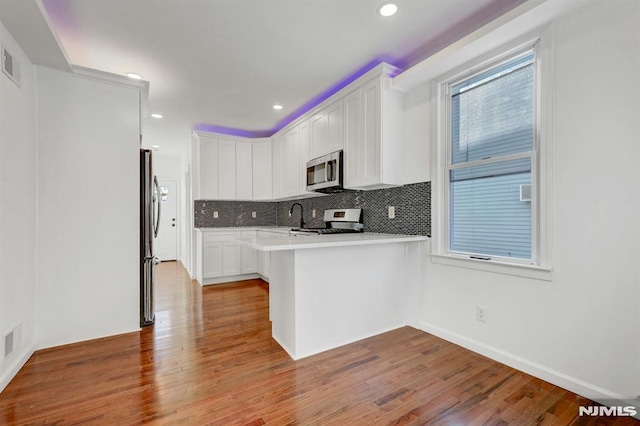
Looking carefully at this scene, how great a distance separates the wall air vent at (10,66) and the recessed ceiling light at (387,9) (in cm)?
248

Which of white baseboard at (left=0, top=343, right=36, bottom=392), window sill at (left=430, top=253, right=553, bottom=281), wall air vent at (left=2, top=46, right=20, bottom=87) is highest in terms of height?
wall air vent at (left=2, top=46, right=20, bottom=87)

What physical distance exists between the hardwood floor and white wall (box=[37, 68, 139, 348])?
0.95 ft

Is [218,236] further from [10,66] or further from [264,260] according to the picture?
[10,66]

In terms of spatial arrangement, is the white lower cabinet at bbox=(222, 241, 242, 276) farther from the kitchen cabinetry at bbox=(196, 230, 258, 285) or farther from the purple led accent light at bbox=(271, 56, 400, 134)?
the purple led accent light at bbox=(271, 56, 400, 134)

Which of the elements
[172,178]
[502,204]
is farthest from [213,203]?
[502,204]

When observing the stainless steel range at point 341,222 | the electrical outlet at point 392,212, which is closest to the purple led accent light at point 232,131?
the stainless steel range at point 341,222

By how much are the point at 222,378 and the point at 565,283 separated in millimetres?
2286

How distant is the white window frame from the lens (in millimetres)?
1902

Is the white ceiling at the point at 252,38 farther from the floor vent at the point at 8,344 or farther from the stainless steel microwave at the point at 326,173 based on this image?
the floor vent at the point at 8,344

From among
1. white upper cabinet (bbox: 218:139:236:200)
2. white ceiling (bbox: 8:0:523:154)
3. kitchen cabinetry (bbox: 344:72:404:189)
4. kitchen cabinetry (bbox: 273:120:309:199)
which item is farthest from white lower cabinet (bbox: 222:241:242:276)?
kitchen cabinetry (bbox: 344:72:404:189)

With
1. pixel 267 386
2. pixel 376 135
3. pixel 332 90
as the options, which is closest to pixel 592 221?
pixel 376 135

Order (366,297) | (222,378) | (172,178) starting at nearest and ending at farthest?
(222,378) → (366,297) → (172,178)

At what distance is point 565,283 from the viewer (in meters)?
1.83

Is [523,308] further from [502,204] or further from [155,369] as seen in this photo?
[155,369]
